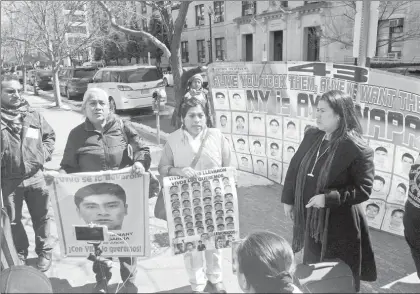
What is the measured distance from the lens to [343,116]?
7.23ft

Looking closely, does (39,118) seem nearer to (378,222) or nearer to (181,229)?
(181,229)

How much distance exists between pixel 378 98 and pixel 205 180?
75.3 inches

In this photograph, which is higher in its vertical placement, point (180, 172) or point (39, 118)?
point (39, 118)

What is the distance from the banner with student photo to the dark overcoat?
1.00 meters

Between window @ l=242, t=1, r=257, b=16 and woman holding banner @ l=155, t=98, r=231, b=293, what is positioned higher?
window @ l=242, t=1, r=257, b=16

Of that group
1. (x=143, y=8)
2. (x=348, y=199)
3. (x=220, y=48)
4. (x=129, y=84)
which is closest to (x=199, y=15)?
(x=220, y=48)

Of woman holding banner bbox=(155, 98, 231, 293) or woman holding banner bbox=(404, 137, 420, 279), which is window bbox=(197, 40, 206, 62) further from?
woman holding banner bbox=(404, 137, 420, 279)

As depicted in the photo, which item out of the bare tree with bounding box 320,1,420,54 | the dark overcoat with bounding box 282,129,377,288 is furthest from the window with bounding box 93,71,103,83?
the bare tree with bounding box 320,1,420,54

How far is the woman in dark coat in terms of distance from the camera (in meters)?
2.21

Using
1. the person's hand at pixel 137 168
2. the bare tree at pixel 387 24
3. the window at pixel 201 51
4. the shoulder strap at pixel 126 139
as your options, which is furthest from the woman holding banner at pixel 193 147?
the bare tree at pixel 387 24

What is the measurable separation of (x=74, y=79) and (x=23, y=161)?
73cm

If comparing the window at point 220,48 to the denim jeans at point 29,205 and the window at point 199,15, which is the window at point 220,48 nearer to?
the window at point 199,15

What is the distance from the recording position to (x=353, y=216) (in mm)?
2361

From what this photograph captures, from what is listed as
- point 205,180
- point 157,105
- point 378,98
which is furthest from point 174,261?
point 378,98
